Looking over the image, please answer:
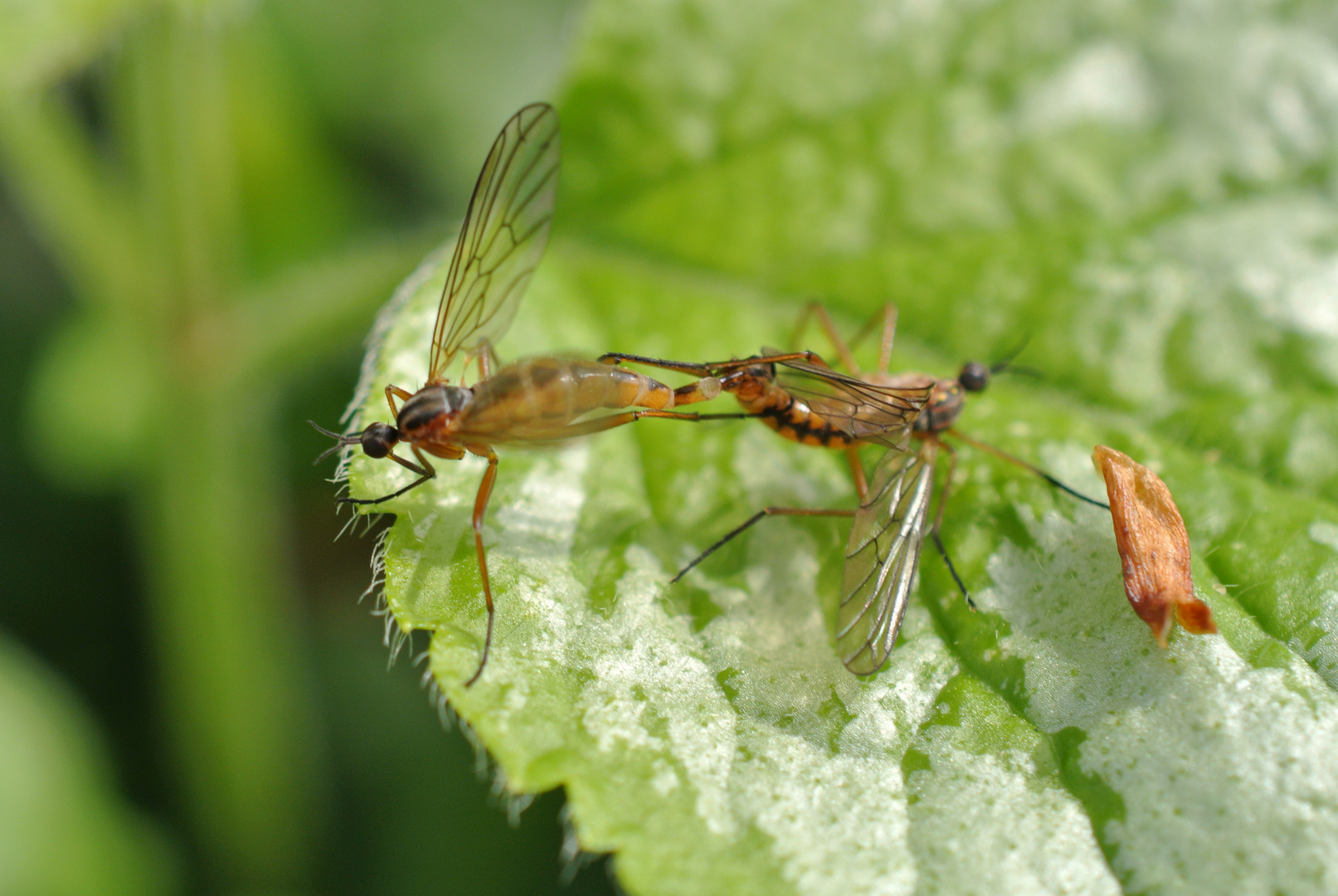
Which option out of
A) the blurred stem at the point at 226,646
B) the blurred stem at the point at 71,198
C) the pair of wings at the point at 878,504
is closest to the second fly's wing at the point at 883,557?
the pair of wings at the point at 878,504

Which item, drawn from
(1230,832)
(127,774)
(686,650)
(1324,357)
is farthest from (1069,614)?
(127,774)

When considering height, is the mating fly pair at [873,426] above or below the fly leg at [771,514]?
above

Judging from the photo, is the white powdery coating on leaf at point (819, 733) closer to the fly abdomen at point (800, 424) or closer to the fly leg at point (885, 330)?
the fly abdomen at point (800, 424)

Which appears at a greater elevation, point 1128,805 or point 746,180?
point 746,180

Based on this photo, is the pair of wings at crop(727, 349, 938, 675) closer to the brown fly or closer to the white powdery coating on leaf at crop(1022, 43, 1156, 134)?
the brown fly

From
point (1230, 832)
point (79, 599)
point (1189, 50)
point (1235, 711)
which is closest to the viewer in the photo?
point (1230, 832)

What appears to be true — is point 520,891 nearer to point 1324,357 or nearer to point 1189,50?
point 1324,357

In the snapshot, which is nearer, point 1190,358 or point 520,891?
point 1190,358
